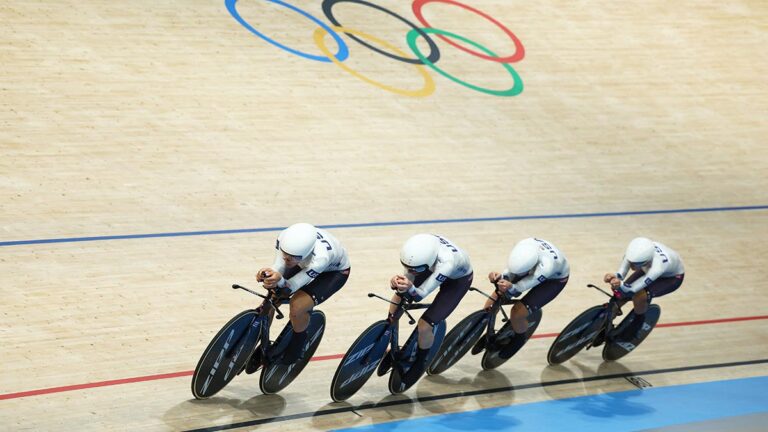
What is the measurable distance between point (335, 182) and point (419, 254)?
3025 millimetres

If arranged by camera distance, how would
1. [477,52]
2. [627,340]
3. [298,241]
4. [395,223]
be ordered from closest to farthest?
[298,241]
[627,340]
[395,223]
[477,52]

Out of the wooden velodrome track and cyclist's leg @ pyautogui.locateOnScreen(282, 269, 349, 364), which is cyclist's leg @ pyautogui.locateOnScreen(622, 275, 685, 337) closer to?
the wooden velodrome track

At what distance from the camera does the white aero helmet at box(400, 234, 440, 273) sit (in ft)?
15.3

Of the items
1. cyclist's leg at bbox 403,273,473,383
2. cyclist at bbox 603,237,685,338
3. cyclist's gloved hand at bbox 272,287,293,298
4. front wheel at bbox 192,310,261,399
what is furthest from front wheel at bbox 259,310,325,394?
cyclist at bbox 603,237,685,338

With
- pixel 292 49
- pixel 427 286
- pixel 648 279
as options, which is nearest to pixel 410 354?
pixel 427 286

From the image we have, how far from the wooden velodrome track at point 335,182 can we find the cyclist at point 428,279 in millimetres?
364

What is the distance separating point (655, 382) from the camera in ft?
19.3

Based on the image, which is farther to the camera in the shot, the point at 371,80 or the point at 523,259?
the point at 371,80

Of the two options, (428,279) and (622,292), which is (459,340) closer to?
(428,279)

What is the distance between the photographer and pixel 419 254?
466 cm

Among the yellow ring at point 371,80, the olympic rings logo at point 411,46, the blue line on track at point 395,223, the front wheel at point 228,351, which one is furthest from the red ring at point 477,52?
the front wheel at point 228,351

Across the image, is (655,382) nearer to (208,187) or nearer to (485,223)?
(485,223)

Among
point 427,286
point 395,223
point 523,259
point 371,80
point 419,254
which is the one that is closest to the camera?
point 419,254

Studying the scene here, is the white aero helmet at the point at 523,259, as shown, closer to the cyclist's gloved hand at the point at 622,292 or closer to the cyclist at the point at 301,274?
the cyclist's gloved hand at the point at 622,292
